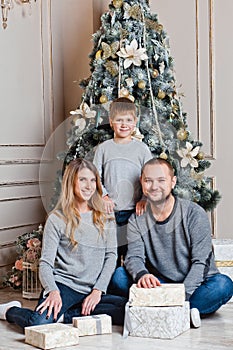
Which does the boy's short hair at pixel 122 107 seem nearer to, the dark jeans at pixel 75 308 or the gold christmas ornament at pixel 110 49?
the gold christmas ornament at pixel 110 49

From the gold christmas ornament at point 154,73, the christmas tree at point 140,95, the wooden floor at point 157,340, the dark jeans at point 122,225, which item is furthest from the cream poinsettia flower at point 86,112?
the wooden floor at point 157,340

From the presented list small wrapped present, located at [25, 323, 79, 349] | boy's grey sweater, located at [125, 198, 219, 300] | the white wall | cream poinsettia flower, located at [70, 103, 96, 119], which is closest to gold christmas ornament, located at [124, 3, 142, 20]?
cream poinsettia flower, located at [70, 103, 96, 119]

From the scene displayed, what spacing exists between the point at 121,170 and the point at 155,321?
658 mm

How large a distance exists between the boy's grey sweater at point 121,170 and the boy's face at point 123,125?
0.13ft

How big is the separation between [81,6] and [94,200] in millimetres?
1952

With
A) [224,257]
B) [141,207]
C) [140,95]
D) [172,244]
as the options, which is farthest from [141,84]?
[224,257]

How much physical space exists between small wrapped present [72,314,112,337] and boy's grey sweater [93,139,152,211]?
481mm

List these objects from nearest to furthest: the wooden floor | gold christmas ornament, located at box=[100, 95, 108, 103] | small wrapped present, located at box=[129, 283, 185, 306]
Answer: the wooden floor < small wrapped present, located at box=[129, 283, 185, 306] < gold christmas ornament, located at box=[100, 95, 108, 103]

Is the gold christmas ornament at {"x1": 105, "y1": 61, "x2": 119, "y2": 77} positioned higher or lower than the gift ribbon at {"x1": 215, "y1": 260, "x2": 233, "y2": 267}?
higher

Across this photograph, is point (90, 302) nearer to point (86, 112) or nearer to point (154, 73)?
point (86, 112)

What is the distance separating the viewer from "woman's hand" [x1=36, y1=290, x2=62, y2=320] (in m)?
2.74

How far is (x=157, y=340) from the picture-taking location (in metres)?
2.60

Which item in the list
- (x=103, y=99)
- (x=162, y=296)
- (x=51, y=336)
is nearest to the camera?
(x=51, y=336)

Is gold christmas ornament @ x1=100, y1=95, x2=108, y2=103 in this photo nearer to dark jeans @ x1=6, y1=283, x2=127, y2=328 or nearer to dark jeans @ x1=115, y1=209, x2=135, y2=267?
dark jeans @ x1=115, y1=209, x2=135, y2=267
